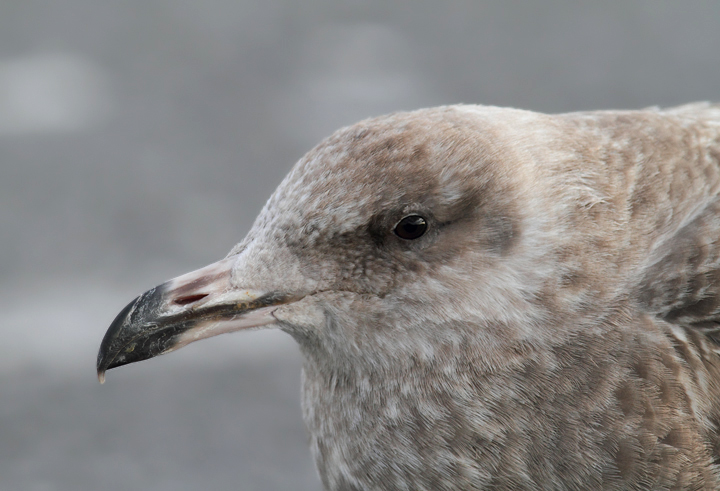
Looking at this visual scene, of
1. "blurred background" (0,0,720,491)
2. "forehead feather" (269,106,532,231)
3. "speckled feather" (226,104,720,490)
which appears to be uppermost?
"blurred background" (0,0,720,491)

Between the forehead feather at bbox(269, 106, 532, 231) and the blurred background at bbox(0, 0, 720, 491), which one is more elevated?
the blurred background at bbox(0, 0, 720, 491)

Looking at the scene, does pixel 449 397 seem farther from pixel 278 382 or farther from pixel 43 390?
pixel 43 390

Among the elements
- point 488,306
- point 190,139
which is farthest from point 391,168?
point 190,139

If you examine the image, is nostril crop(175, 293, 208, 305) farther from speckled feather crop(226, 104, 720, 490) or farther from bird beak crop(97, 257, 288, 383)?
speckled feather crop(226, 104, 720, 490)

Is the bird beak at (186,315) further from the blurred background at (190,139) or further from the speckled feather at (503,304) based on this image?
the blurred background at (190,139)

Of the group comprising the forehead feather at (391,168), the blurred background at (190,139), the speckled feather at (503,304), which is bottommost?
the speckled feather at (503,304)

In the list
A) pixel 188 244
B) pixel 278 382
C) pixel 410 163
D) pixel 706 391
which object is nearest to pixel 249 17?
pixel 188 244

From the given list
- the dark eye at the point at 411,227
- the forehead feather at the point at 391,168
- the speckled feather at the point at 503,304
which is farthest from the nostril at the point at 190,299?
the dark eye at the point at 411,227

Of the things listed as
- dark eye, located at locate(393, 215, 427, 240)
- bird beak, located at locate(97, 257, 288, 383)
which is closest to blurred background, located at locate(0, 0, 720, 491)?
bird beak, located at locate(97, 257, 288, 383)
